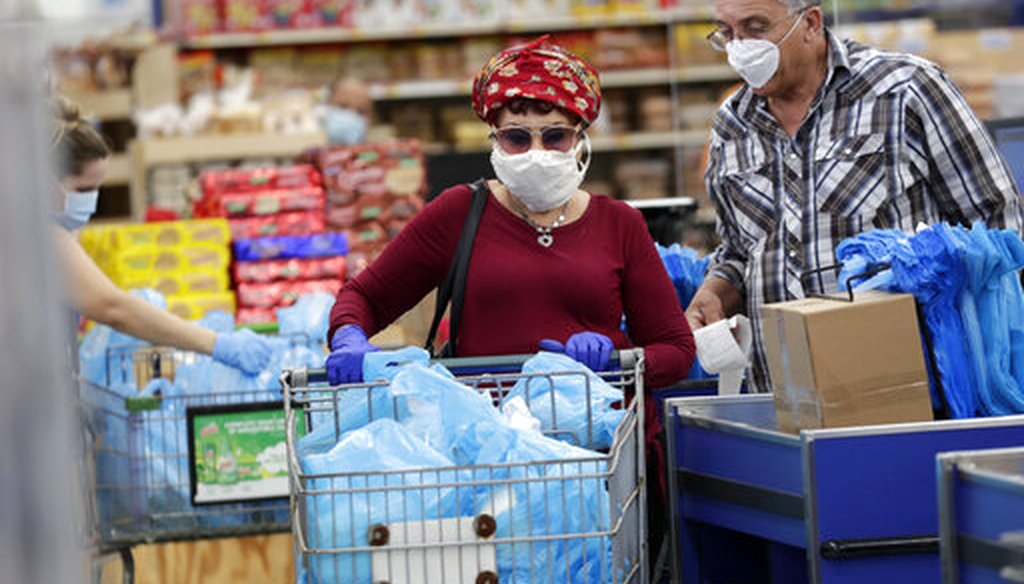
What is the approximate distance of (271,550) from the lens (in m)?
4.58

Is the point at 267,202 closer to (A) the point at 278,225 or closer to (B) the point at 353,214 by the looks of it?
(A) the point at 278,225

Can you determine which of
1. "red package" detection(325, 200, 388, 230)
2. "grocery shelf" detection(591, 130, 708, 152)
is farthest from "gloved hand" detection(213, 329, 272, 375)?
"grocery shelf" detection(591, 130, 708, 152)

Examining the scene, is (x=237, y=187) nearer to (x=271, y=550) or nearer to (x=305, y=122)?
(x=305, y=122)

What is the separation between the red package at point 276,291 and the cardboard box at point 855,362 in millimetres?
3704

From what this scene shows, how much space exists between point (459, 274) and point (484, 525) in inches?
34.9

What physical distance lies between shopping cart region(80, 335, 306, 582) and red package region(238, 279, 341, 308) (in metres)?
1.86

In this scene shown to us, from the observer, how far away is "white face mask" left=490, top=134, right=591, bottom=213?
3299mm

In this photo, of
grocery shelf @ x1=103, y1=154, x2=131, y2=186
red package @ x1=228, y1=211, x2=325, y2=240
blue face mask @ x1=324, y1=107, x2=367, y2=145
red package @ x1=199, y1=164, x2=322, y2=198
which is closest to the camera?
red package @ x1=228, y1=211, x2=325, y2=240

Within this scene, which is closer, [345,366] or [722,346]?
[345,366]

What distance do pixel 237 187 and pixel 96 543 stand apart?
3107mm

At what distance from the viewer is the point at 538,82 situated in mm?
3289

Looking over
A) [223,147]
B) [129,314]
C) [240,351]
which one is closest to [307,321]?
[240,351]

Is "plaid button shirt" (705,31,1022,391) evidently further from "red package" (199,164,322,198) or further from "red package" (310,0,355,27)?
"red package" (310,0,355,27)

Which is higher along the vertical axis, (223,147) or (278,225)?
(223,147)
